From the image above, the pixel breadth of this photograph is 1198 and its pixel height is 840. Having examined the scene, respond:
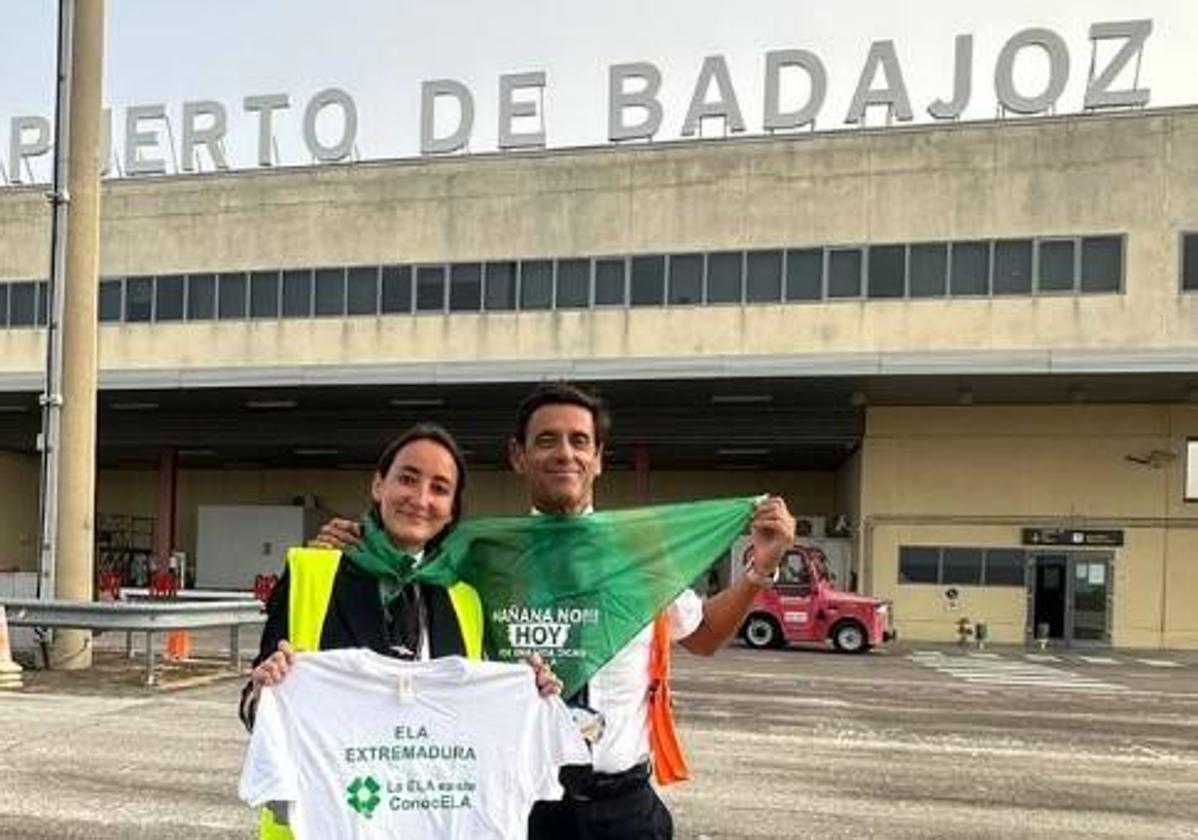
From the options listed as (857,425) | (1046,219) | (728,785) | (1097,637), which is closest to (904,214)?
(1046,219)

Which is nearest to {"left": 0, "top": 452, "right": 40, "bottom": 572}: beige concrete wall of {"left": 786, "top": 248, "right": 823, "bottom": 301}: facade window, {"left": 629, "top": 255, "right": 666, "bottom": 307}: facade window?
{"left": 629, "top": 255, "right": 666, "bottom": 307}: facade window

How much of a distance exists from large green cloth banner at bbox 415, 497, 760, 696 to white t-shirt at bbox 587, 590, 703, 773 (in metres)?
0.05

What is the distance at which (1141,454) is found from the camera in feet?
101

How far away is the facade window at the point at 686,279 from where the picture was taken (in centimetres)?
3350

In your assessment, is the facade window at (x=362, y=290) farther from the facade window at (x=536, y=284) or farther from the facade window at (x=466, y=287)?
the facade window at (x=536, y=284)

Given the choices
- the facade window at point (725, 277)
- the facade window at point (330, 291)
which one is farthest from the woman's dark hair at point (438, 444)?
the facade window at point (330, 291)

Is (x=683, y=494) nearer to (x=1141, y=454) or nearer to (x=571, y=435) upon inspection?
(x=1141, y=454)

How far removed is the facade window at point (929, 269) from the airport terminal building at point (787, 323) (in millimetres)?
54

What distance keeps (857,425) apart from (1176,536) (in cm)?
775

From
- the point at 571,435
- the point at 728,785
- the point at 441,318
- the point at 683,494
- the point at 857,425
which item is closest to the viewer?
the point at 571,435

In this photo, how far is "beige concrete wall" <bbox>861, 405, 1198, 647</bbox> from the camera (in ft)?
100

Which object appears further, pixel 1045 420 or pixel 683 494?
pixel 683 494

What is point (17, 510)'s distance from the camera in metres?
43.7

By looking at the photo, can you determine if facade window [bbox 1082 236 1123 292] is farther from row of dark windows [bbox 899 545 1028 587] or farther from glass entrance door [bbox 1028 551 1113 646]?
row of dark windows [bbox 899 545 1028 587]
